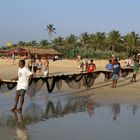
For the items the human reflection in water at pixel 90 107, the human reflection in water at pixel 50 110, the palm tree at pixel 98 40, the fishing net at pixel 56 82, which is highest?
the palm tree at pixel 98 40

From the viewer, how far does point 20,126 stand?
9.61 m

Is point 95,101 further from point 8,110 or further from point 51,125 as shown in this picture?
point 51,125

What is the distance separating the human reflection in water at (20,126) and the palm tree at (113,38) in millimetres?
92638

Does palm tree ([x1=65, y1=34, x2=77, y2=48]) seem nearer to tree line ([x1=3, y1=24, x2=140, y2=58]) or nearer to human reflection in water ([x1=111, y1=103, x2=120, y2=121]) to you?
tree line ([x1=3, y1=24, x2=140, y2=58])

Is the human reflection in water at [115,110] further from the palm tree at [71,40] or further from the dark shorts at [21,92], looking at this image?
the palm tree at [71,40]

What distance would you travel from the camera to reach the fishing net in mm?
13891

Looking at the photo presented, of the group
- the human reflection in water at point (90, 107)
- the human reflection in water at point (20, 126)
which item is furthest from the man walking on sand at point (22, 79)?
the human reflection in water at point (90, 107)

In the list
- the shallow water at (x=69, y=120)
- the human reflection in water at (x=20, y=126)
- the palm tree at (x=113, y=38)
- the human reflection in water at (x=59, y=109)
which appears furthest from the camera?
the palm tree at (x=113, y=38)

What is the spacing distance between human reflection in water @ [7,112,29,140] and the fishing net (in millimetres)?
2436

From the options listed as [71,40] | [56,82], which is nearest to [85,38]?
[71,40]

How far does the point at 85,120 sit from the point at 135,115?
1898 mm

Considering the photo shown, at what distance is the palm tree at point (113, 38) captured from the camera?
10319cm

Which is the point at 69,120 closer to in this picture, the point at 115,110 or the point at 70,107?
the point at 115,110

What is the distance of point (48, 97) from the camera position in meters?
16.4
